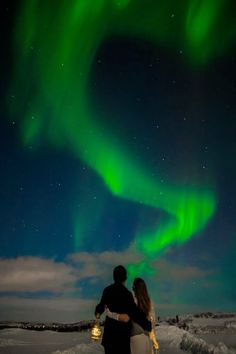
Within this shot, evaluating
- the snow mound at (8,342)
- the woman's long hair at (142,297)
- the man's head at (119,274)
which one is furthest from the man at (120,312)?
the snow mound at (8,342)

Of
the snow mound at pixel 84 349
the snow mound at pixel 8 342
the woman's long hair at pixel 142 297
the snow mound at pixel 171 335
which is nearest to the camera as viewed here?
the woman's long hair at pixel 142 297

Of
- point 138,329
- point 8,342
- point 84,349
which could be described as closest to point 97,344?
point 84,349

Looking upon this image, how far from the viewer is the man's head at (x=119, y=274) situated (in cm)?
501

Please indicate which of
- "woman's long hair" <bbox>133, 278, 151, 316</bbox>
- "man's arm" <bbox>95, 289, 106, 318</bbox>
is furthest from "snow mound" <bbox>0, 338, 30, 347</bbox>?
"man's arm" <bbox>95, 289, 106, 318</bbox>

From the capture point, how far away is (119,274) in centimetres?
502

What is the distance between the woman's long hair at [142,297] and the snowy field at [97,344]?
296 inches

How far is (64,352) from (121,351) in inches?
327

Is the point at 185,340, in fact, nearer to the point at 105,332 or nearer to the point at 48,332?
the point at 48,332

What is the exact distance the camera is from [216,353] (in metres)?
13.5

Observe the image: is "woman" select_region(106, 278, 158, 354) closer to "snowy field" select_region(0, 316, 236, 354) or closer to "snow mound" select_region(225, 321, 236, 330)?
"snowy field" select_region(0, 316, 236, 354)

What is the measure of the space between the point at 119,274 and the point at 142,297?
1023mm

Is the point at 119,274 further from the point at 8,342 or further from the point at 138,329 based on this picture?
the point at 8,342

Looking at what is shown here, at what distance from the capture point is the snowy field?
43.2ft

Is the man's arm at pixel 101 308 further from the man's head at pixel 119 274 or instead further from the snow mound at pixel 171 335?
the snow mound at pixel 171 335
